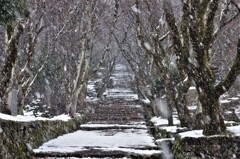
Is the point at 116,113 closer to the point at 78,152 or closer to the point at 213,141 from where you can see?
the point at 78,152

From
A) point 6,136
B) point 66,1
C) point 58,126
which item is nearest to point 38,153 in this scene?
point 6,136

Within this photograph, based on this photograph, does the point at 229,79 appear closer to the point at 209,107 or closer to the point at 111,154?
the point at 209,107

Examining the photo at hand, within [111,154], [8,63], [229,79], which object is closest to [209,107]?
[229,79]

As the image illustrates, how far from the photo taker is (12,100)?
13336mm

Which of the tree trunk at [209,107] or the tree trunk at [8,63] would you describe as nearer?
the tree trunk at [209,107]

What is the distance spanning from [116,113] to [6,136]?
21221 mm

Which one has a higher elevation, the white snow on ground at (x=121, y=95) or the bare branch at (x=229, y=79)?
the bare branch at (x=229, y=79)

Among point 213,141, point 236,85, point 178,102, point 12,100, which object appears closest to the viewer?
point 213,141

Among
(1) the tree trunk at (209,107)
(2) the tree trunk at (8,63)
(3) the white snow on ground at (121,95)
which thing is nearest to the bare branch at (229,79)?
(1) the tree trunk at (209,107)

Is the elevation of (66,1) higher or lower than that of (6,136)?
higher

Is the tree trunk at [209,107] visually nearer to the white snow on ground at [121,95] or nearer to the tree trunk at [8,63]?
the tree trunk at [8,63]

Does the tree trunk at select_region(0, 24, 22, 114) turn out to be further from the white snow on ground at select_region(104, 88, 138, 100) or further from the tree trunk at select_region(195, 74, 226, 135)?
the white snow on ground at select_region(104, 88, 138, 100)

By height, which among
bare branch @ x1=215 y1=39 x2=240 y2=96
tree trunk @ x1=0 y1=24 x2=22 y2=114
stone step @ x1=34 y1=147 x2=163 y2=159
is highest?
tree trunk @ x1=0 y1=24 x2=22 y2=114

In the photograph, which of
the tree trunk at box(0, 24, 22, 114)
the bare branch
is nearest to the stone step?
the tree trunk at box(0, 24, 22, 114)
